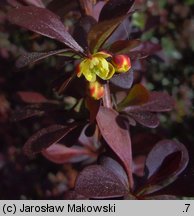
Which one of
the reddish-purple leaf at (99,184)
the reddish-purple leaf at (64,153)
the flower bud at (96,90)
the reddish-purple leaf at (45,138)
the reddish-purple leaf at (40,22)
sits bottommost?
the reddish-purple leaf at (64,153)

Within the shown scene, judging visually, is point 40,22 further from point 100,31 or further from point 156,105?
point 156,105

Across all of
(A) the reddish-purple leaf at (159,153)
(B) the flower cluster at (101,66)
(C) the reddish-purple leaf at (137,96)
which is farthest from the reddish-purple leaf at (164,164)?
(B) the flower cluster at (101,66)

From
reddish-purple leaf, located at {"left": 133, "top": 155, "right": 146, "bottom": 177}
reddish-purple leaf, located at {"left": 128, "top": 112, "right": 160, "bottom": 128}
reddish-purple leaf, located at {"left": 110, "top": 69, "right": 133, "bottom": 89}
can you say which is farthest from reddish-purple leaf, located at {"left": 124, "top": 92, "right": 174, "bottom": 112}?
reddish-purple leaf, located at {"left": 133, "top": 155, "right": 146, "bottom": 177}

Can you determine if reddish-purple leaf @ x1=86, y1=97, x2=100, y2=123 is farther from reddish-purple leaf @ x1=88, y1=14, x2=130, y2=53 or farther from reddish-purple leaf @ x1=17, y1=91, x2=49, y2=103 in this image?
reddish-purple leaf @ x1=17, y1=91, x2=49, y2=103

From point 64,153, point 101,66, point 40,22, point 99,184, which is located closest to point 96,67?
point 101,66

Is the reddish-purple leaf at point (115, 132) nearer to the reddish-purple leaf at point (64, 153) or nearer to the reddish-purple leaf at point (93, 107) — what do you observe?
the reddish-purple leaf at point (93, 107)
